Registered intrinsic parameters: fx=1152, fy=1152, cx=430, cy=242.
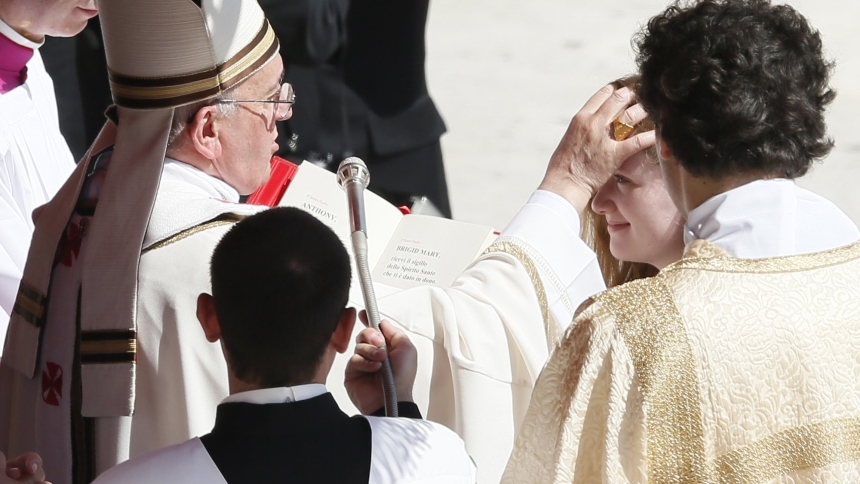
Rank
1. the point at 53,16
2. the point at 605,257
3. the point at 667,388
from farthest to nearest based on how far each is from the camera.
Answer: the point at 53,16, the point at 605,257, the point at 667,388

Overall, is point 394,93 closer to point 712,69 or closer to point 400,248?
point 400,248

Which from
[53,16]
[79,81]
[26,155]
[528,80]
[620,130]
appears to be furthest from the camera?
[528,80]

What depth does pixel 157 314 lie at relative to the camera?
6.51ft

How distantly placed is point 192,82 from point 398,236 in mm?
656

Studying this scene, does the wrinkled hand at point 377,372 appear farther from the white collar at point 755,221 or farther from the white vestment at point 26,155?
the white vestment at point 26,155

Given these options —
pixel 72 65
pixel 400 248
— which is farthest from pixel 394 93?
pixel 400 248

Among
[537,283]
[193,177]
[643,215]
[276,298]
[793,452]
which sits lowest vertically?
[793,452]

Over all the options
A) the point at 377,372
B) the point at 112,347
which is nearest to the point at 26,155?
the point at 112,347

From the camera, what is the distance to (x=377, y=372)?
1.77 meters

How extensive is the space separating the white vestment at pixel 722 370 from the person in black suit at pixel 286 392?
209 millimetres

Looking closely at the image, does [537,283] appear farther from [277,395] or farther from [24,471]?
[24,471]

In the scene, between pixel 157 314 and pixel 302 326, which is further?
pixel 157 314

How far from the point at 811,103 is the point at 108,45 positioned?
1.21 metres

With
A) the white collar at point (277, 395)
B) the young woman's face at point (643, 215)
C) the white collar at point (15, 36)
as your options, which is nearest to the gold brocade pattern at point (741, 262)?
the white collar at point (277, 395)
